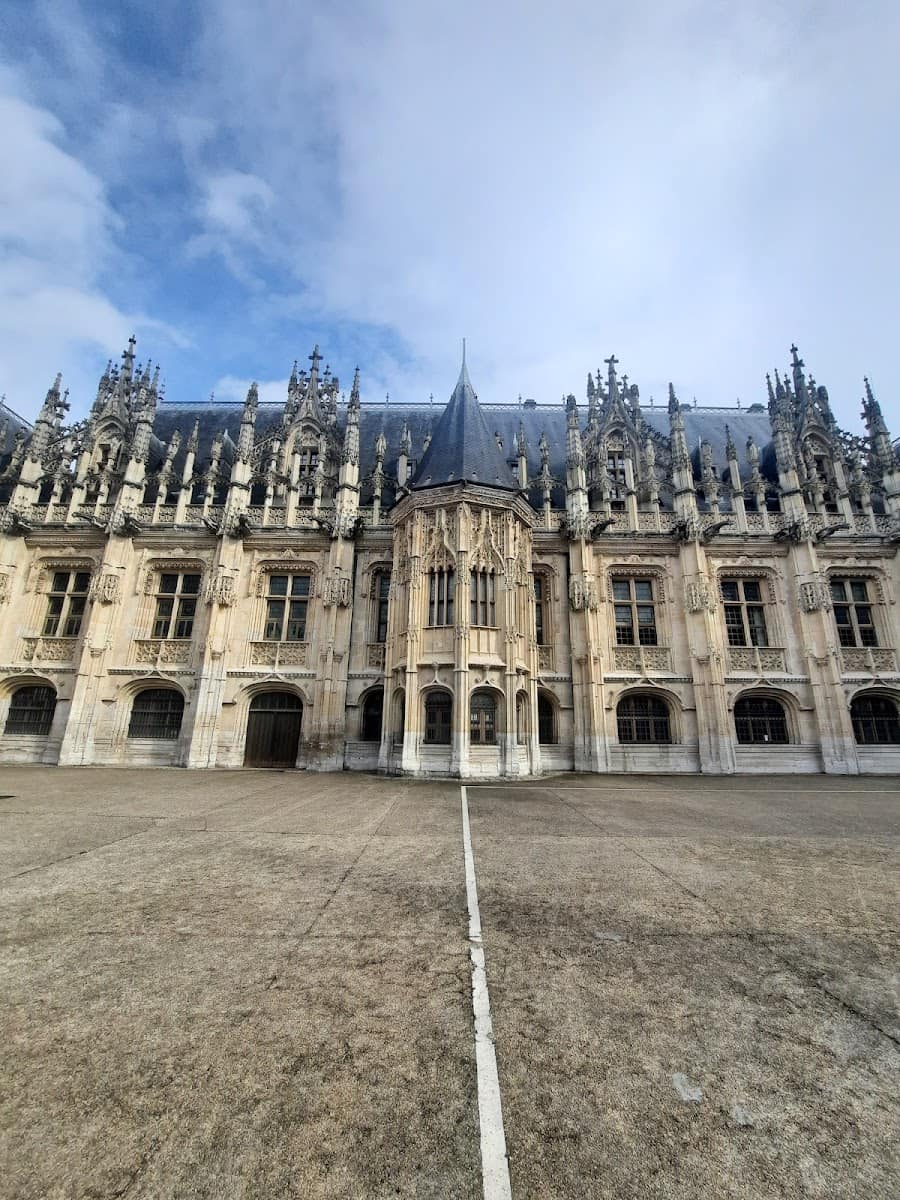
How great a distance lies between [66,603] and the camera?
21.6 meters

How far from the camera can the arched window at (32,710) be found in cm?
2023

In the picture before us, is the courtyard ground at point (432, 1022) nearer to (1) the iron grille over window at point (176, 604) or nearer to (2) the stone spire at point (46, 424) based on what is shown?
(1) the iron grille over window at point (176, 604)

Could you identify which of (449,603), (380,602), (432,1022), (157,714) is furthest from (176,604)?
(432,1022)

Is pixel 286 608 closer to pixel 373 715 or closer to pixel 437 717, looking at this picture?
pixel 373 715

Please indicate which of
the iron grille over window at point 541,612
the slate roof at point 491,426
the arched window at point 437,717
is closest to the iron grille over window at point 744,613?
the slate roof at point 491,426

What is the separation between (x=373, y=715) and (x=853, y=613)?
20.9 m

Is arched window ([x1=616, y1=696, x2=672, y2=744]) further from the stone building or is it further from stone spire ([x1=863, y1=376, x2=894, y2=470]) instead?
stone spire ([x1=863, y1=376, x2=894, y2=470])

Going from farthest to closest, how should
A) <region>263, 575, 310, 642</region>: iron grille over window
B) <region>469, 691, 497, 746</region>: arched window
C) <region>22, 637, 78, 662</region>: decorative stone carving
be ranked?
<region>263, 575, 310, 642</region>: iron grille over window, <region>22, 637, 78, 662</region>: decorative stone carving, <region>469, 691, 497, 746</region>: arched window

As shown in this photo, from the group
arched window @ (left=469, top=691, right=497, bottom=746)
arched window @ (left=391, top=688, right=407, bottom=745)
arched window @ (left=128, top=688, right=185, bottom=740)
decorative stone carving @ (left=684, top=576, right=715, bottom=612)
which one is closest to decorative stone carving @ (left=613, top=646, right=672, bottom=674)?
decorative stone carving @ (left=684, top=576, right=715, bottom=612)

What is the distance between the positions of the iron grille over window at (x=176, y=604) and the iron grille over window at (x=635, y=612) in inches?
716

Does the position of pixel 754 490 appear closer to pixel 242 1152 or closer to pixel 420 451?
pixel 420 451

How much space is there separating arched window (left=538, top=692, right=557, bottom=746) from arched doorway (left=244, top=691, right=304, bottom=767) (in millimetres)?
9576

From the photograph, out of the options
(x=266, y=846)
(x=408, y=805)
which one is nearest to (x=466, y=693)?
(x=408, y=805)

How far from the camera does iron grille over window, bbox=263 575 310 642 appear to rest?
21.2m
